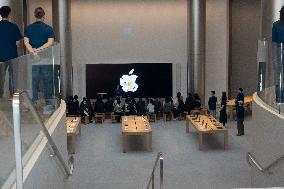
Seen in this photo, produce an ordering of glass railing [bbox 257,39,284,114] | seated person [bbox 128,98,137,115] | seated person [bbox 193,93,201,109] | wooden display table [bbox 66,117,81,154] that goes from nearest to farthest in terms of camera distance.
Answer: glass railing [bbox 257,39,284,114]
wooden display table [bbox 66,117,81,154]
seated person [bbox 128,98,137,115]
seated person [bbox 193,93,201,109]

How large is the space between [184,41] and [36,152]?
1919 centimetres

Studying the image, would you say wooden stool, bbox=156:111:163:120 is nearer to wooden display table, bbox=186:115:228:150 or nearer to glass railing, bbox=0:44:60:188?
wooden display table, bbox=186:115:228:150

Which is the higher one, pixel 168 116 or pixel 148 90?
pixel 148 90

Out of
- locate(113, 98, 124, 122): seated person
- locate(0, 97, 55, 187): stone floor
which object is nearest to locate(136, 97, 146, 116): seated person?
locate(113, 98, 124, 122): seated person

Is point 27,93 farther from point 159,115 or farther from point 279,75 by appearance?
point 159,115

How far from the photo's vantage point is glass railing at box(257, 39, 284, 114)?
9516 mm

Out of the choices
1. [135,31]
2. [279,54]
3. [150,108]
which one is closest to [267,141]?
[279,54]

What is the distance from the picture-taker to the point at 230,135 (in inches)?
709

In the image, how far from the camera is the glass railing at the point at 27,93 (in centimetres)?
431

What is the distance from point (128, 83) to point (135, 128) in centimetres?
745

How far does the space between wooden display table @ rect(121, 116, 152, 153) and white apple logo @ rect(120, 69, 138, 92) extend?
4551 mm

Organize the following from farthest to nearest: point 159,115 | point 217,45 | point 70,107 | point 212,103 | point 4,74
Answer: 1. point 217,45
2. point 159,115
3. point 70,107
4. point 212,103
5. point 4,74

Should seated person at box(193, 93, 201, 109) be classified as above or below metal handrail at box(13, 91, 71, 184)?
below

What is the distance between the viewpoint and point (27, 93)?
4.59 meters
